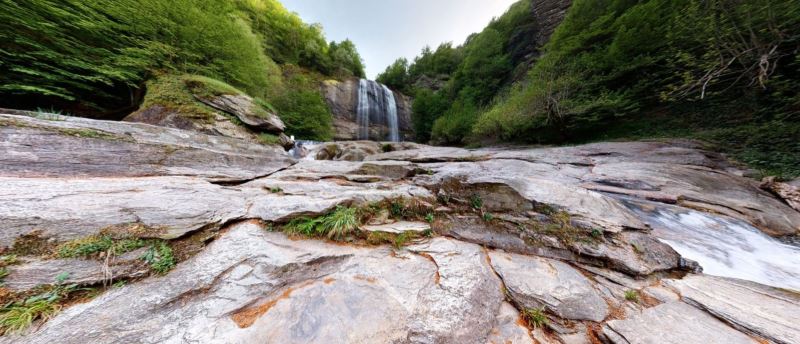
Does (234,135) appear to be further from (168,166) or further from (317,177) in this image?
(317,177)

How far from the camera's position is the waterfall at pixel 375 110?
22.7 meters

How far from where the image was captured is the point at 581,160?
293 inches

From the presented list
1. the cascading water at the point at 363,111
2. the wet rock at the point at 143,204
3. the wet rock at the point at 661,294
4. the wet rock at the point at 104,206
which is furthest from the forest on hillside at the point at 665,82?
the wet rock at the point at 104,206

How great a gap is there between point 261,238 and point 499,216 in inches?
136

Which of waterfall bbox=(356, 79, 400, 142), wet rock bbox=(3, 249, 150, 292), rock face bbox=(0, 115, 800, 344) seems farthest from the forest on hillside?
wet rock bbox=(3, 249, 150, 292)

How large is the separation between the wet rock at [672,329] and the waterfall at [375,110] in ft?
72.2

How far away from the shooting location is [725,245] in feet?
11.1

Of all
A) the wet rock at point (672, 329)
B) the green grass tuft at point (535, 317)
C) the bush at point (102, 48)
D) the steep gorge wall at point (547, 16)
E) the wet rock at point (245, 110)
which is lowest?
the wet rock at point (672, 329)

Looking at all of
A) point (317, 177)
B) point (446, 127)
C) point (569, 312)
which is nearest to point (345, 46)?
point (446, 127)

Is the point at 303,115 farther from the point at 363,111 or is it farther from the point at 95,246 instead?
the point at 95,246

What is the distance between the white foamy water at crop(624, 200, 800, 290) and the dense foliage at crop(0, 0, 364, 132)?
46.5 feet

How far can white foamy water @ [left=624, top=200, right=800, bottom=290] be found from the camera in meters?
2.89

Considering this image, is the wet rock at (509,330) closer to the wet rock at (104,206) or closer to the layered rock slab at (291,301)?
the layered rock slab at (291,301)

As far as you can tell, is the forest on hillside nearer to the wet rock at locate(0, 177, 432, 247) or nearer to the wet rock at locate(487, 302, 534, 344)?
the wet rock at locate(487, 302, 534, 344)
